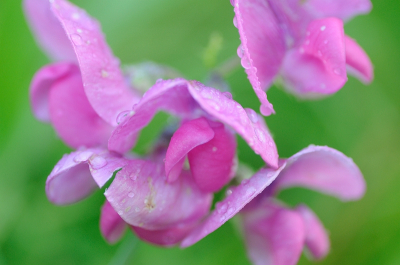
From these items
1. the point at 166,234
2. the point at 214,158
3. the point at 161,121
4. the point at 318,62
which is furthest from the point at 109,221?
the point at 161,121

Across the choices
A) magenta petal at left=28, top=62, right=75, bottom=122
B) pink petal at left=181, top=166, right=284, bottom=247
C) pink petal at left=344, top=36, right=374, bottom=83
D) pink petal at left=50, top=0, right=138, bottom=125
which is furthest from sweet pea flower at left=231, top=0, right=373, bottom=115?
magenta petal at left=28, top=62, right=75, bottom=122

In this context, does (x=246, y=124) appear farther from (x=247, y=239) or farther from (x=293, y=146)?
(x=293, y=146)

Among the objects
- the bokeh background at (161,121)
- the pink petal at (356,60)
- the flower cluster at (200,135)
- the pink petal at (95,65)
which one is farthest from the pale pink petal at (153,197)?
the pink petal at (356,60)

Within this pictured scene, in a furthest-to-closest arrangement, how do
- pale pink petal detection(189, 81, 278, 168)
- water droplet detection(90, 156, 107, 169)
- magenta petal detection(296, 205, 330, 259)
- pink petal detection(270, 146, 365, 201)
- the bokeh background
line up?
1. the bokeh background
2. magenta petal detection(296, 205, 330, 259)
3. pink petal detection(270, 146, 365, 201)
4. water droplet detection(90, 156, 107, 169)
5. pale pink petal detection(189, 81, 278, 168)

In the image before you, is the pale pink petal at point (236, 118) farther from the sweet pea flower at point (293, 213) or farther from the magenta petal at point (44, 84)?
the magenta petal at point (44, 84)

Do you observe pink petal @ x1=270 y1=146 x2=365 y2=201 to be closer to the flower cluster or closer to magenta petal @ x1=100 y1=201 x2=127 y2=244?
the flower cluster

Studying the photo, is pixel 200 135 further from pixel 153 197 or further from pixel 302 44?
pixel 302 44
